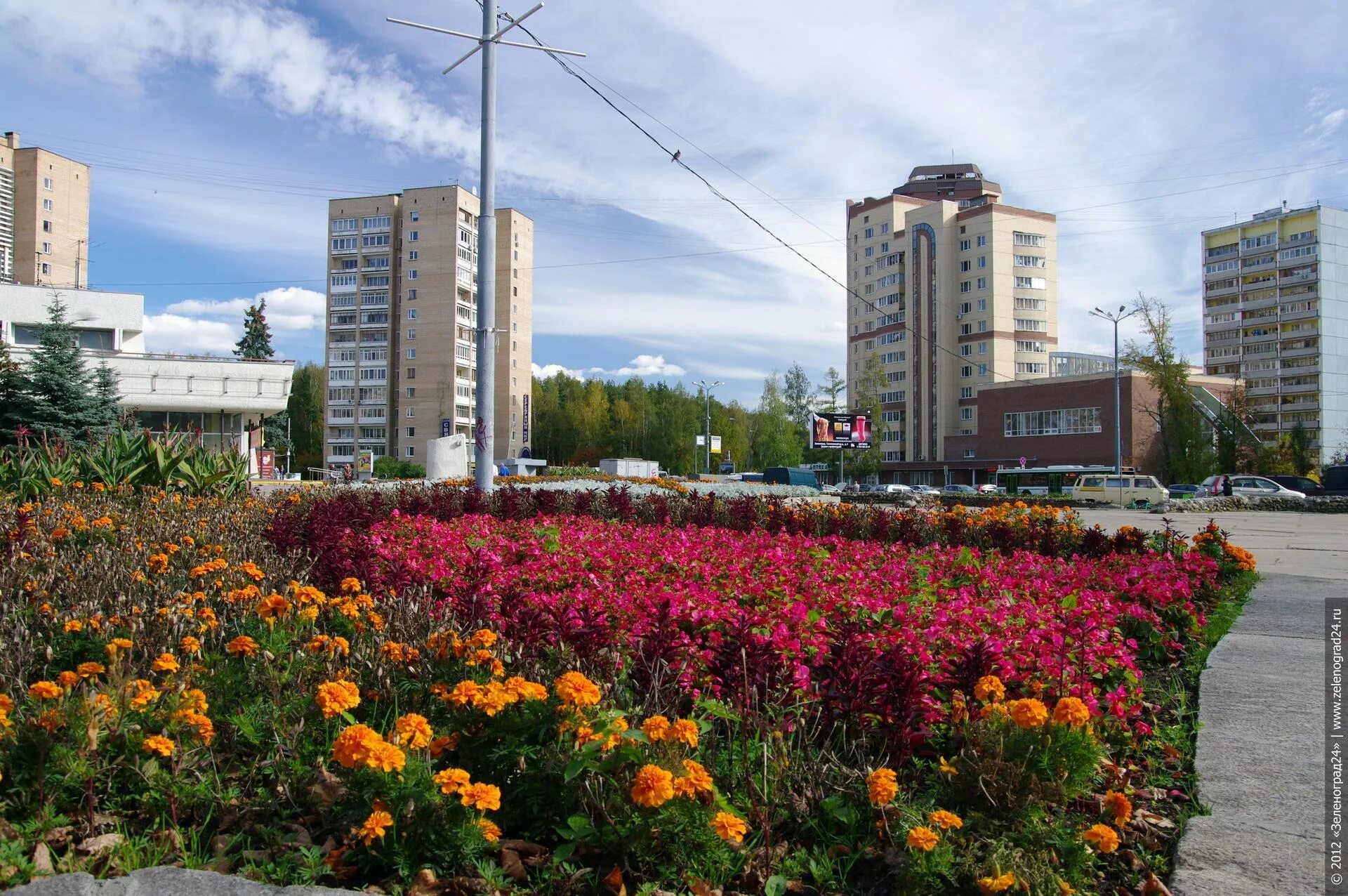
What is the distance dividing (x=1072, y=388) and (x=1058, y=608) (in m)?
64.7

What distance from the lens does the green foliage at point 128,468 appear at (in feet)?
31.1

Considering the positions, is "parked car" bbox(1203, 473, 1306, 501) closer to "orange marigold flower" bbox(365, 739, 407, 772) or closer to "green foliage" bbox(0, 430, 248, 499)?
"green foliage" bbox(0, 430, 248, 499)

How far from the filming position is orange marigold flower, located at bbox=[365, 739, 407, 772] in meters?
2.17

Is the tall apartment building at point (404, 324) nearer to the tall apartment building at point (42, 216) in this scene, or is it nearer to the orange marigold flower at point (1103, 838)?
the tall apartment building at point (42, 216)

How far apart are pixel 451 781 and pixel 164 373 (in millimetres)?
42892

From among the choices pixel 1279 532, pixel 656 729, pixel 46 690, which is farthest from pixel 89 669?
pixel 1279 532

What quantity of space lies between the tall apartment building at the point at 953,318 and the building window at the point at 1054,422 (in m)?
4.35

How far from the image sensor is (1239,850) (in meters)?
2.43

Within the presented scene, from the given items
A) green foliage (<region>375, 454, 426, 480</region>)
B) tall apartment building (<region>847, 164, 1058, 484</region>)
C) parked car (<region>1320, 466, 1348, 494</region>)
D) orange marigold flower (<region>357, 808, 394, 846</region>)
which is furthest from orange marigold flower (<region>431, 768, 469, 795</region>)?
tall apartment building (<region>847, 164, 1058, 484</region>)

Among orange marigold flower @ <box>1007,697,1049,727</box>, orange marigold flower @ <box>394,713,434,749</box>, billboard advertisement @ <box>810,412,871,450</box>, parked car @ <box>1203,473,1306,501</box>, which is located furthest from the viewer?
billboard advertisement @ <box>810,412,871,450</box>

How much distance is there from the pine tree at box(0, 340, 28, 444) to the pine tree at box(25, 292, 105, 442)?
18 cm

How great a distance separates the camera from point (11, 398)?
25391 mm

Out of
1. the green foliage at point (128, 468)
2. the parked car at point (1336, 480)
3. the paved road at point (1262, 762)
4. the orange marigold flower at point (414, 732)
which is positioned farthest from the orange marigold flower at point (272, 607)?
the parked car at point (1336, 480)

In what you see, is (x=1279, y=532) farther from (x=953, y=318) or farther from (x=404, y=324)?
(x=404, y=324)
